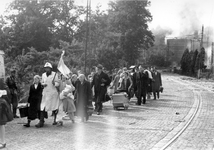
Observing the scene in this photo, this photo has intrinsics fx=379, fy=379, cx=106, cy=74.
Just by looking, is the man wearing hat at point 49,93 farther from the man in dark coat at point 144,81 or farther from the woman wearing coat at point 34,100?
the man in dark coat at point 144,81

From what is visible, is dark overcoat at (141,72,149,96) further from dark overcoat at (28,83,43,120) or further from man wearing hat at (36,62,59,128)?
dark overcoat at (28,83,43,120)

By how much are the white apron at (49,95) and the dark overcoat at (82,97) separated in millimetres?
913

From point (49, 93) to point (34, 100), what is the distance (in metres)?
0.46

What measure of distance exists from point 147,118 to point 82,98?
2.37 m

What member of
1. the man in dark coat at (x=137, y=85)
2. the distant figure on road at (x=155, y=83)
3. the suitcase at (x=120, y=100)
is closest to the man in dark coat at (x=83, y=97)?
the suitcase at (x=120, y=100)

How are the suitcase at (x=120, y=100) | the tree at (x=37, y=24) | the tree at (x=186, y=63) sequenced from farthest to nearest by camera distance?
the tree at (x=186, y=63)
the tree at (x=37, y=24)
the suitcase at (x=120, y=100)

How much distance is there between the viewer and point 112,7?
2616 inches

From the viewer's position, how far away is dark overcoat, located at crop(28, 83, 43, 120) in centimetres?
1051

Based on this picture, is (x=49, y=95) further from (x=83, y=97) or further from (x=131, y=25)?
(x=131, y=25)

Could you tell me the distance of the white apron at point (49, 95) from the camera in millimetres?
10539

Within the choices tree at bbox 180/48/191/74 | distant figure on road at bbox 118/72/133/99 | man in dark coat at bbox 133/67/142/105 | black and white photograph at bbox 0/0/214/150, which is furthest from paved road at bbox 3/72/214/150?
tree at bbox 180/48/191/74

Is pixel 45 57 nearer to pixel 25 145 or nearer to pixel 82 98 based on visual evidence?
pixel 82 98

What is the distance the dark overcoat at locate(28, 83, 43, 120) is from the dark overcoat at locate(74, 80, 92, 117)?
1.31m

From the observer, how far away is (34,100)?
1061 centimetres
